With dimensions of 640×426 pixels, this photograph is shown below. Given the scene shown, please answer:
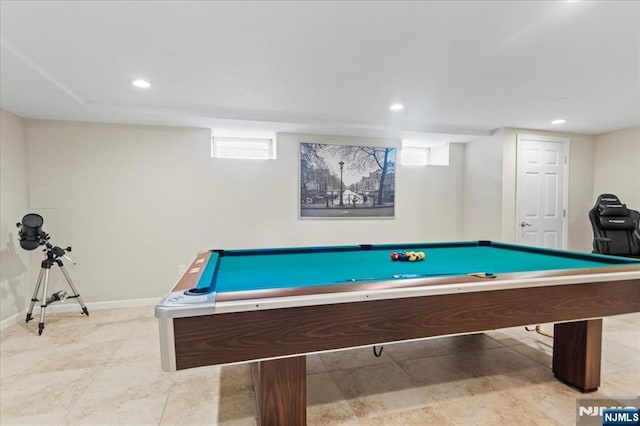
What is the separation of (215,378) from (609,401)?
7.85 ft

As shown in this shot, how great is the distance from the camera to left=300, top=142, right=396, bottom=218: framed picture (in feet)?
13.8

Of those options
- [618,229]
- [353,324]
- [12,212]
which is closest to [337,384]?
[353,324]

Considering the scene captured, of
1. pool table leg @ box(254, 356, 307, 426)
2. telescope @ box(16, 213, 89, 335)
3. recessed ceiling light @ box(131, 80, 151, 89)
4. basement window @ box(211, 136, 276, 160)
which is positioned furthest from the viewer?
basement window @ box(211, 136, 276, 160)

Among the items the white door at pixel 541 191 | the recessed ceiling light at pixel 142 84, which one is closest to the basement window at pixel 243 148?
the recessed ceiling light at pixel 142 84

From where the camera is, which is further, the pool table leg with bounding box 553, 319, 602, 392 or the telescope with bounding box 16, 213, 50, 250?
the telescope with bounding box 16, 213, 50, 250

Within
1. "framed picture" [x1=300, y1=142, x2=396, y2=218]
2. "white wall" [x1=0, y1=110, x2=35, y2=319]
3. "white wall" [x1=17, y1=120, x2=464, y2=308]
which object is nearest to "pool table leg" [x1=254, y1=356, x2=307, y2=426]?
"white wall" [x1=17, y1=120, x2=464, y2=308]

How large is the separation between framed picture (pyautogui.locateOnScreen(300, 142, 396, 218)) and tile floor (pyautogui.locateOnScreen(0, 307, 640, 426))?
Result: 2.11 m

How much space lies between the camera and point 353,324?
1.31 metres

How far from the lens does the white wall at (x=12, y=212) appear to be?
3.05 metres

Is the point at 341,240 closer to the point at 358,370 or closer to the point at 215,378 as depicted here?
the point at 358,370

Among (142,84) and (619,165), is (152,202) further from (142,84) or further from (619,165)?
(619,165)

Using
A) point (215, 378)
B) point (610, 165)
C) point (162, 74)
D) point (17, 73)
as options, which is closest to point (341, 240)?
point (215, 378)

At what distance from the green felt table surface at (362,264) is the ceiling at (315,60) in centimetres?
140

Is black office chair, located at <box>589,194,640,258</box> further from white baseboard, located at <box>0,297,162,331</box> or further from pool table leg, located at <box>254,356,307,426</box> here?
white baseboard, located at <box>0,297,162,331</box>
